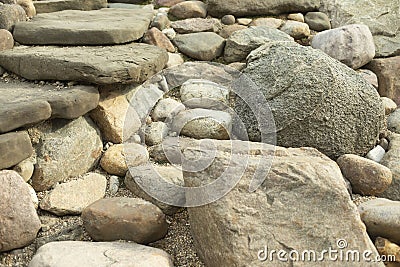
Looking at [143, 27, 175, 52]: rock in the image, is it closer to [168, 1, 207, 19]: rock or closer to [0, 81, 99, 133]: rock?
[168, 1, 207, 19]: rock

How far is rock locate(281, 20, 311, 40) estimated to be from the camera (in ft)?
13.7

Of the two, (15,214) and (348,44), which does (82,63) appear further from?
(348,44)

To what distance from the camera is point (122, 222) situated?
90.3 inches

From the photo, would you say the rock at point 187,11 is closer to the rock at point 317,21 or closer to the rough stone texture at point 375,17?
the rock at point 317,21

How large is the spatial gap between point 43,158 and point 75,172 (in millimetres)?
224

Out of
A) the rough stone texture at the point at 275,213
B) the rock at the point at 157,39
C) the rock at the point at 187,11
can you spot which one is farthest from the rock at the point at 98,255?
the rock at the point at 187,11

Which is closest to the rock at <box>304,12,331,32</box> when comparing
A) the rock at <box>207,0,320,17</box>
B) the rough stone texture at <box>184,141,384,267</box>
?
the rock at <box>207,0,320,17</box>

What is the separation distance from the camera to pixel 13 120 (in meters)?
2.41

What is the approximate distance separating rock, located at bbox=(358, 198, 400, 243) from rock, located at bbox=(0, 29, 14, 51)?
2348mm

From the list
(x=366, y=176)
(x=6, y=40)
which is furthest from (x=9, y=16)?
(x=366, y=176)

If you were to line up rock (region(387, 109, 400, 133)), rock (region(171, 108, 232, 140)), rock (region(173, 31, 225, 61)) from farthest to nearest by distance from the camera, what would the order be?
rock (region(173, 31, 225, 61)) → rock (region(387, 109, 400, 133)) → rock (region(171, 108, 232, 140))

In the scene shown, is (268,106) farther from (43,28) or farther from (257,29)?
(43,28)

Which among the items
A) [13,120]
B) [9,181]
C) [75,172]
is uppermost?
[13,120]

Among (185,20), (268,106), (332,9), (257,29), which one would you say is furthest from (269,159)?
(332,9)
